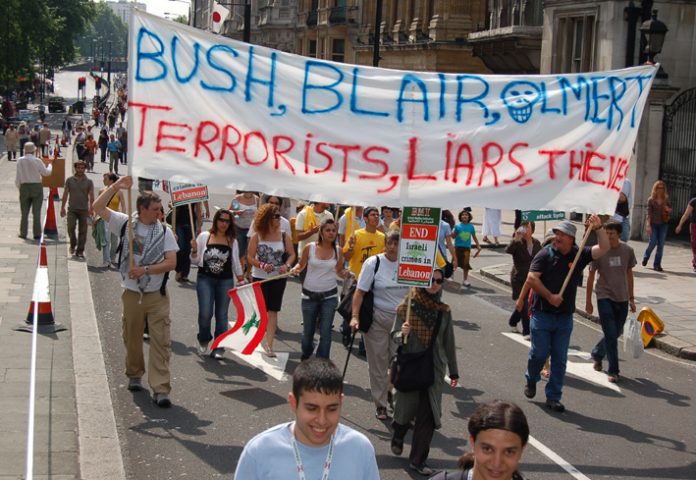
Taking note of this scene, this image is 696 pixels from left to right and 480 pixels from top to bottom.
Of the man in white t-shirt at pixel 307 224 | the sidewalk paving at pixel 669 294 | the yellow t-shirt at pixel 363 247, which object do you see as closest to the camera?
the yellow t-shirt at pixel 363 247

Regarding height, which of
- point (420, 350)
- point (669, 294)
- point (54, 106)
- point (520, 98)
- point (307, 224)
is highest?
point (54, 106)

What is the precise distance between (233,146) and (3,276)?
30.6 ft

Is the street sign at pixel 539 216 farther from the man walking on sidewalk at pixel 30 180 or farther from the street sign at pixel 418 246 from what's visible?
the man walking on sidewalk at pixel 30 180

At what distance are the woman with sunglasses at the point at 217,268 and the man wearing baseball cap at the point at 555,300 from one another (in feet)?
10.1

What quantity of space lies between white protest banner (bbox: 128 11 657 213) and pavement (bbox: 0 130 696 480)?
6.87ft

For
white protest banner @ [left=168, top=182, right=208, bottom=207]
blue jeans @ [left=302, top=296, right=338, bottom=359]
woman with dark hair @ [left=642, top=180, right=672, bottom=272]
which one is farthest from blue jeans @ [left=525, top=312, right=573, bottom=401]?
woman with dark hair @ [left=642, top=180, right=672, bottom=272]

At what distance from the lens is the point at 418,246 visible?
8.87 metres

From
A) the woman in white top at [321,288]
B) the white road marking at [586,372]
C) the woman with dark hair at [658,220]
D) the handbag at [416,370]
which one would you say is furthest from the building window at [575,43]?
the handbag at [416,370]

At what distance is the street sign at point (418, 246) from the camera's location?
8.61 meters

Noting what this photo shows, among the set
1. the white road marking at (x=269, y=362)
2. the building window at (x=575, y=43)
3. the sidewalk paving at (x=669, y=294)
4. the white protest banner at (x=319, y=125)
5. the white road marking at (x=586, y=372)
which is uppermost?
the building window at (x=575, y=43)

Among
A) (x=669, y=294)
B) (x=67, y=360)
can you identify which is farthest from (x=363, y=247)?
(x=669, y=294)

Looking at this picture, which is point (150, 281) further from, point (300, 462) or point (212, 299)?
point (300, 462)

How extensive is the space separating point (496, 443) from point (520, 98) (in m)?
4.53

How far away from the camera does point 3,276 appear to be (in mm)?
16234
